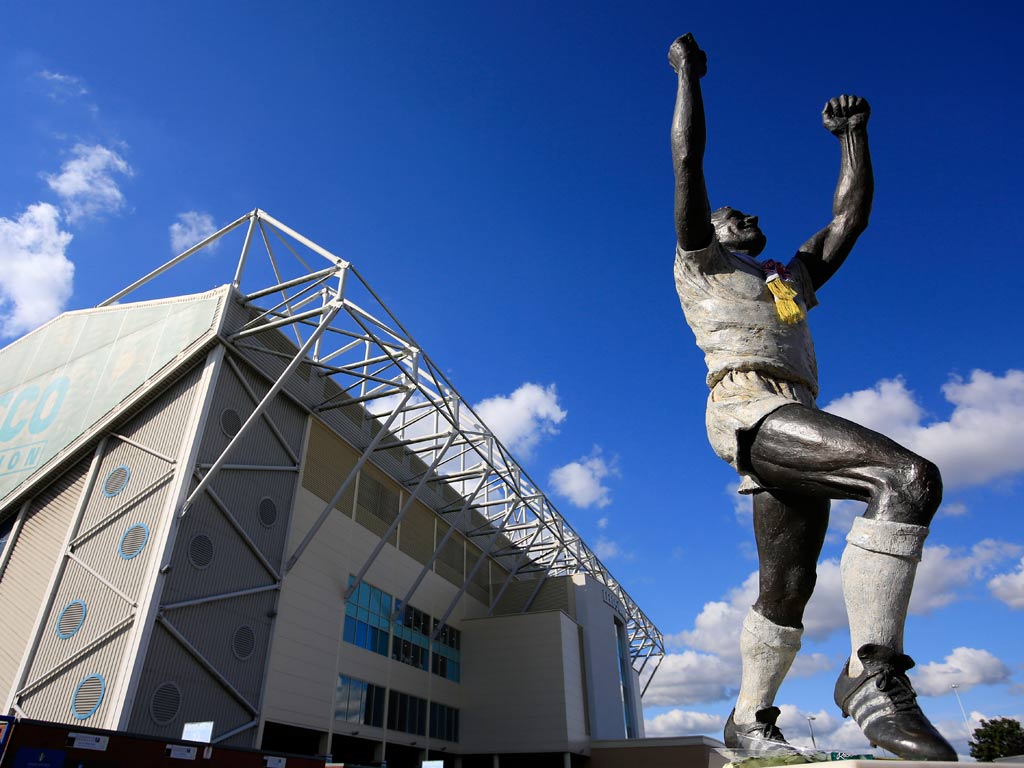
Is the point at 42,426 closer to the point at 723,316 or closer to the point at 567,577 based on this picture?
the point at 723,316

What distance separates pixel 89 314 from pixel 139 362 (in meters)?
3.85

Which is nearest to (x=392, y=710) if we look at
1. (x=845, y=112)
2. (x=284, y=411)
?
(x=284, y=411)

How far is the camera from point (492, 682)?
27.9m

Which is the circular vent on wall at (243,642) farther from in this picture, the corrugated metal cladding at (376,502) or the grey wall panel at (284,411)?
the corrugated metal cladding at (376,502)

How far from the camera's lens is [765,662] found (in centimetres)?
254

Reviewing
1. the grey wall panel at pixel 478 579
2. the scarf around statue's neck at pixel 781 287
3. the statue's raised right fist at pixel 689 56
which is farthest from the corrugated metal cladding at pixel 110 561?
the grey wall panel at pixel 478 579

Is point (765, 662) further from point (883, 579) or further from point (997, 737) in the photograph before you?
point (997, 737)

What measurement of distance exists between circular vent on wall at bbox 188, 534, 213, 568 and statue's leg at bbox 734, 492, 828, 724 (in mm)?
15156

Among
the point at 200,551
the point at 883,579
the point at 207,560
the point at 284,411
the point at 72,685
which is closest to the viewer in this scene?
the point at 883,579

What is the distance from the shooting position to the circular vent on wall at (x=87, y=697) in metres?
13.3

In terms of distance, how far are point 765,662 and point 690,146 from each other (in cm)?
185

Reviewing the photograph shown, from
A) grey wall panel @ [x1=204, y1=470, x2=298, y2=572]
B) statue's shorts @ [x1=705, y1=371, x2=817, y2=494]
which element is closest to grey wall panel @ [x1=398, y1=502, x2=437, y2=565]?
grey wall panel @ [x1=204, y1=470, x2=298, y2=572]

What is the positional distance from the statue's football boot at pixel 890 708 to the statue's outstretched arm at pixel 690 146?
154 cm

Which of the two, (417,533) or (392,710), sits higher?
(417,533)
